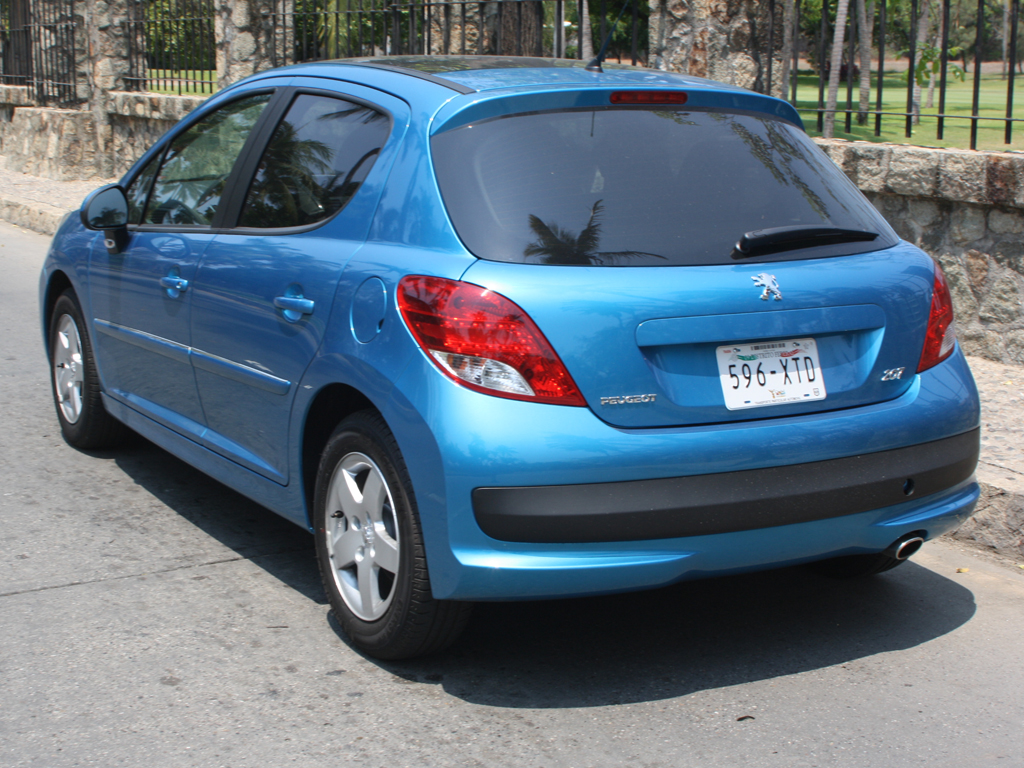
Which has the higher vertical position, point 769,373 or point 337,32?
point 337,32

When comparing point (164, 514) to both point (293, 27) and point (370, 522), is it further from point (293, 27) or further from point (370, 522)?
point (293, 27)

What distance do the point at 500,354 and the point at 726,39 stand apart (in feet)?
19.2

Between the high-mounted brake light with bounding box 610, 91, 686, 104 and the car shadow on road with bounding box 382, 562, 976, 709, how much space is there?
1587mm

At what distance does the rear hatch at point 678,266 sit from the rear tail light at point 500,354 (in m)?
0.03

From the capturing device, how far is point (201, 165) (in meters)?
4.45

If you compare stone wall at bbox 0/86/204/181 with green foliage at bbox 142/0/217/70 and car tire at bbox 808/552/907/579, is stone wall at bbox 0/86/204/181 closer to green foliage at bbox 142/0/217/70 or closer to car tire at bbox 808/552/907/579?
green foliage at bbox 142/0/217/70

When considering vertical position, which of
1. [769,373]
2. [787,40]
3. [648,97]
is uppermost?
[787,40]

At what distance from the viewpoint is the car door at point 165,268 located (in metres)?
4.18

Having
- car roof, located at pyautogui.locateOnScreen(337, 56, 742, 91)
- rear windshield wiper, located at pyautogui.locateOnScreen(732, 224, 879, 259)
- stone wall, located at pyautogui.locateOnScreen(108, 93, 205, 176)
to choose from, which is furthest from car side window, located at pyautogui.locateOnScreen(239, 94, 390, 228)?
stone wall, located at pyautogui.locateOnScreen(108, 93, 205, 176)

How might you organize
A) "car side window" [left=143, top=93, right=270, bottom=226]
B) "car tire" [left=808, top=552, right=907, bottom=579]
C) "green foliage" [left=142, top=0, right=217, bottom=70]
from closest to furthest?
"car tire" [left=808, top=552, right=907, bottom=579] → "car side window" [left=143, top=93, right=270, bottom=226] → "green foliage" [left=142, top=0, right=217, bottom=70]

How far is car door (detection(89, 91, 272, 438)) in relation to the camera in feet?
13.7

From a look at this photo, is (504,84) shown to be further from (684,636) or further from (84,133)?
(84,133)

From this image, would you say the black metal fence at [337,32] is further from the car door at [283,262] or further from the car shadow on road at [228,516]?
the car door at [283,262]

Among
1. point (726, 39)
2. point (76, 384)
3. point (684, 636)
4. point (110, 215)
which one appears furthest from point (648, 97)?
point (726, 39)
